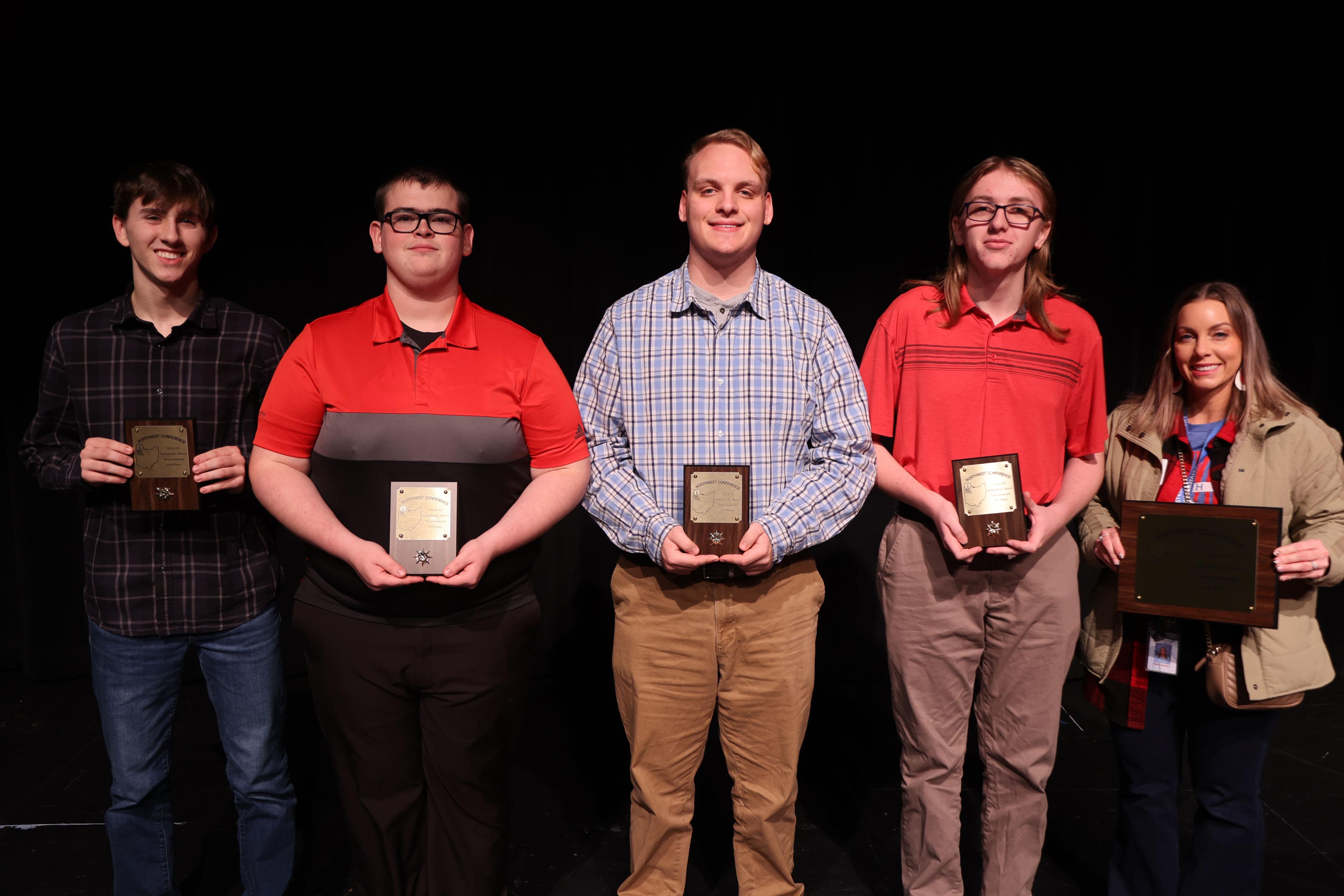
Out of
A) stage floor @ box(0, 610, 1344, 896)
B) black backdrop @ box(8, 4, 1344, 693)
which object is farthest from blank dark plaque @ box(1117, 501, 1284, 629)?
black backdrop @ box(8, 4, 1344, 693)

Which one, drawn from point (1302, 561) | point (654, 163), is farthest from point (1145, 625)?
point (654, 163)

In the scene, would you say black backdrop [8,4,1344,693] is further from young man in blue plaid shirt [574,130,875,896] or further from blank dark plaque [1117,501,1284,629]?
blank dark plaque [1117,501,1284,629]

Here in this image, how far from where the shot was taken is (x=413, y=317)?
1.81m

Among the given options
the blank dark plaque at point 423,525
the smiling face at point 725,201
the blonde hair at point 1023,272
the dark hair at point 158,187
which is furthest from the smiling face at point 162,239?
the blonde hair at point 1023,272

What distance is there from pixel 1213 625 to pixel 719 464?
3.88 feet

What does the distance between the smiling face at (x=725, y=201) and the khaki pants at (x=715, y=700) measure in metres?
0.76

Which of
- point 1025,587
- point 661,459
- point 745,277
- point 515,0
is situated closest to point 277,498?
point 661,459

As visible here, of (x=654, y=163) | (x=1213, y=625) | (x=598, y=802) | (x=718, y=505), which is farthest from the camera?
(x=654, y=163)

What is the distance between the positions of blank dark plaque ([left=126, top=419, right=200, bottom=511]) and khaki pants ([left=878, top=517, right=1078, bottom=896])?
64.8 inches

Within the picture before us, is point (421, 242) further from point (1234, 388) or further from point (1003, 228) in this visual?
point (1234, 388)

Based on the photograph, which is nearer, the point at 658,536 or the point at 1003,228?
the point at 658,536

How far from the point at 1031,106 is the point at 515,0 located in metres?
2.23

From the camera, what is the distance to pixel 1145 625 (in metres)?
2.02

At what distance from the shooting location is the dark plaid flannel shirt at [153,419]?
1934mm
